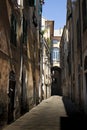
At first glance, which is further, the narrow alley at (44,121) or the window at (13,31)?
the window at (13,31)

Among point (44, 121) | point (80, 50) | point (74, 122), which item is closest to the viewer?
point (74, 122)

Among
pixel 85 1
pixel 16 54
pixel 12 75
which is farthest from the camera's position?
pixel 85 1

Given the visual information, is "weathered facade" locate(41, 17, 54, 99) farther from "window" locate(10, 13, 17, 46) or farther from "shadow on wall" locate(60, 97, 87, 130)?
"window" locate(10, 13, 17, 46)

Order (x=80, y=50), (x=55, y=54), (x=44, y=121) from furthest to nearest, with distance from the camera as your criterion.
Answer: (x=55, y=54)
(x=80, y=50)
(x=44, y=121)

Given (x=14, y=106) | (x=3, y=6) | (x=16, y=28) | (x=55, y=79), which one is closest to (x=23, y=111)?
(x=14, y=106)

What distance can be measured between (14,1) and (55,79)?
52.5 m

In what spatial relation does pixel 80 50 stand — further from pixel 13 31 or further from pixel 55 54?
pixel 55 54

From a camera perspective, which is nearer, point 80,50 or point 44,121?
point 44,121

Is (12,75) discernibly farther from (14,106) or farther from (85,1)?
(85,1)

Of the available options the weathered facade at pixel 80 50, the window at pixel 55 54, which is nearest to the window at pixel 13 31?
the weathered facade at pixel 80 50

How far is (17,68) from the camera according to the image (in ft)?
47.6

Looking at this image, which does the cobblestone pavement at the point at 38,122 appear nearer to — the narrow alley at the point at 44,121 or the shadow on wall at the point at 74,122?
the narrow alley at the point at 44,121

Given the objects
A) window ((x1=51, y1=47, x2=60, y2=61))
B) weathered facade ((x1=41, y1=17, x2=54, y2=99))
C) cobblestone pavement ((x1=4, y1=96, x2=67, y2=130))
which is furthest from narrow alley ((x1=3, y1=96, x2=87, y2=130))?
window ((x1=51, y1=47, x2=60, y2=61))

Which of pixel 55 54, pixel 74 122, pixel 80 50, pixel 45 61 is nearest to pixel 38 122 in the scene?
pixel 74 122
